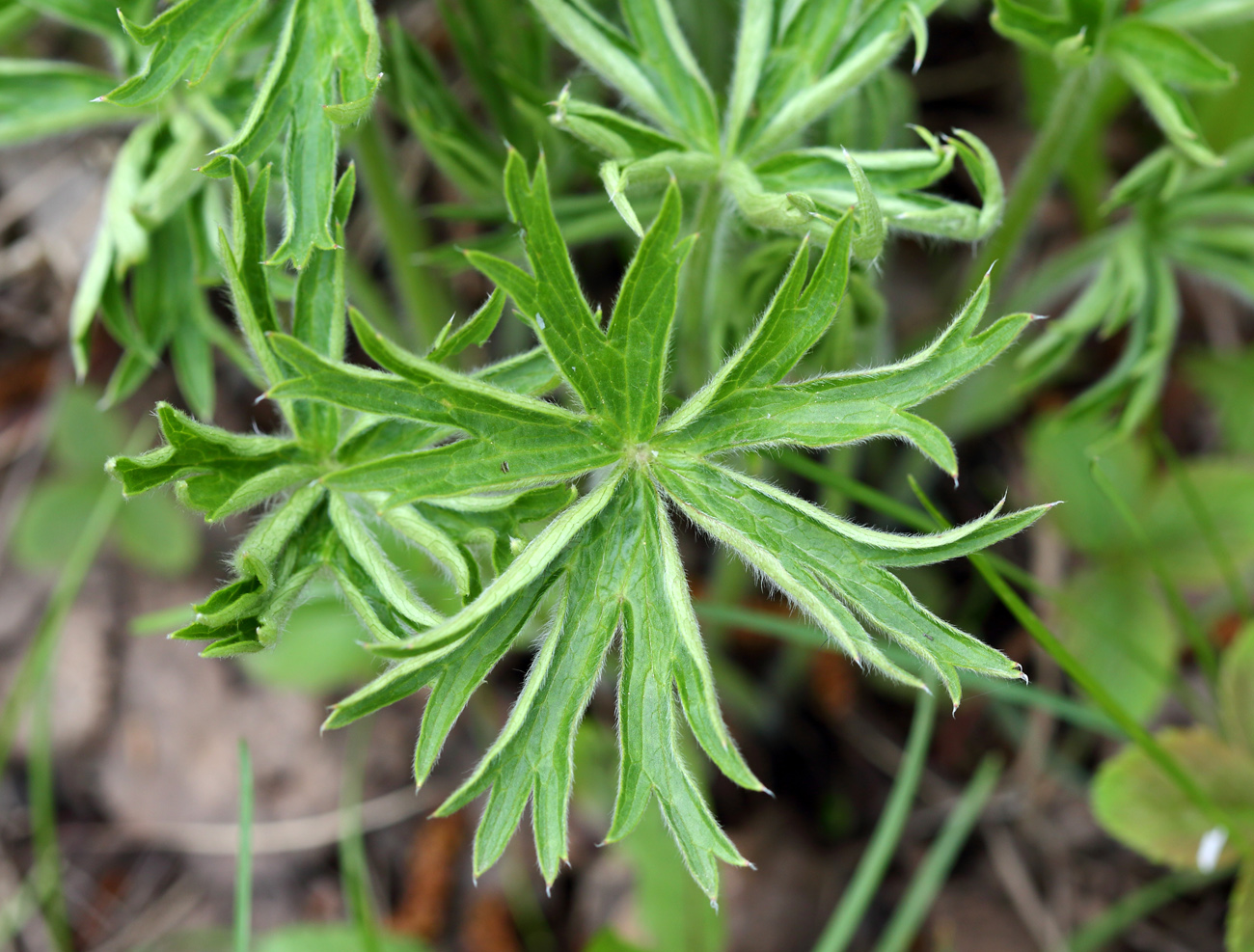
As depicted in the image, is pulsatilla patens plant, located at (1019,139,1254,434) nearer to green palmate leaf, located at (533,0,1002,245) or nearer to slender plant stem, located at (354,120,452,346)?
green palmate leaf, located at (533,0,1002,245)

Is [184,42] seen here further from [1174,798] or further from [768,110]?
[1174,798]

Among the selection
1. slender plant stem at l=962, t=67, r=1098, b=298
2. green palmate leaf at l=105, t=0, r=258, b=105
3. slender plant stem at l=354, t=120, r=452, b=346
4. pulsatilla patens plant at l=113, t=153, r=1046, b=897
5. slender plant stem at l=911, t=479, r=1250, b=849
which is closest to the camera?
pulsatilla patens plant at l=113, t=153, r=1046, b=897

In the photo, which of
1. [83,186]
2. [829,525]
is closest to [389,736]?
[83,186]

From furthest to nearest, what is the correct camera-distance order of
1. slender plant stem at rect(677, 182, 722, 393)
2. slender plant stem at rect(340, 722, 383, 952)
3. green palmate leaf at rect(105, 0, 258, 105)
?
slender plant stem at rect(340, 722, 383, 952), slender plant stem at rect(677, 182, 722, 393), green palmate leaf at rect(105, 0, 258, 105)

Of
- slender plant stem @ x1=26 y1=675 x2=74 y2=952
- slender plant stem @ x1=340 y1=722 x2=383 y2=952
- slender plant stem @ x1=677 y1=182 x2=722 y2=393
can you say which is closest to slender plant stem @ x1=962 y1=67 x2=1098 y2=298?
slender plant stem @ x1=677 y1=182 x2=722 y2=393

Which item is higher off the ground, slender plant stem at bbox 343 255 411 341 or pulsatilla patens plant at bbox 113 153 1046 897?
pulsatilla patens plant at bbox 113 153 1046 897

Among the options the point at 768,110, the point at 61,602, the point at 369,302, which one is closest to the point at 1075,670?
the point at 768,110

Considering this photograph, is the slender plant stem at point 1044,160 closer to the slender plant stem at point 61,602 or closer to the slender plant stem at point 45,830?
the slender plant stem at point 61,602
